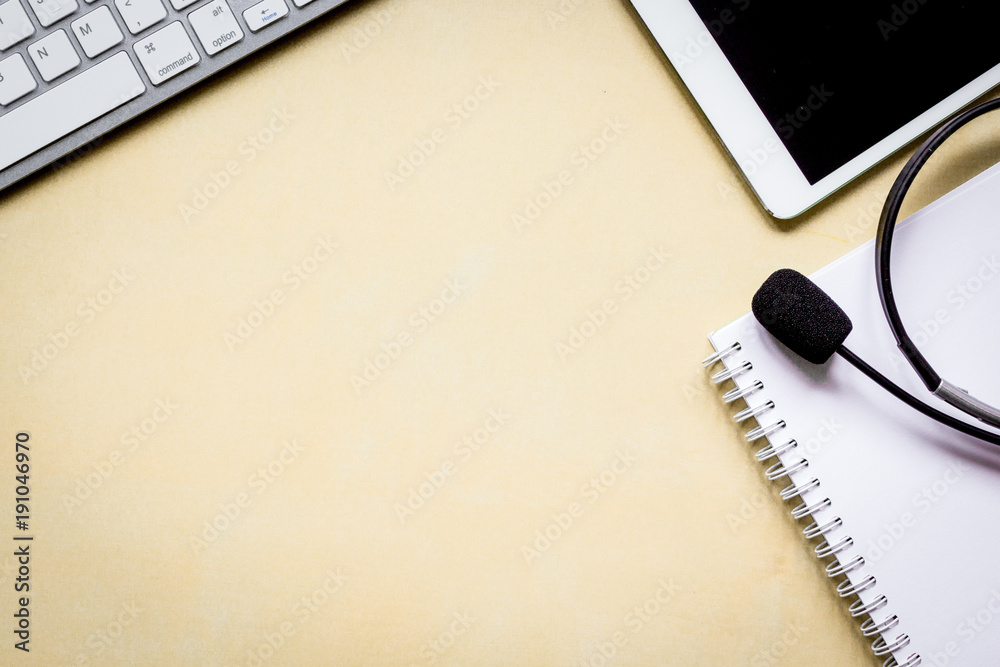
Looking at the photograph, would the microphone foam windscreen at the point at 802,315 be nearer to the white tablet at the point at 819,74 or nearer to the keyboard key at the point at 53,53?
the white tablet at the point at 819,74

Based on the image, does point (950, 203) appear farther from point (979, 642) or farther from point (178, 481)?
point (178, 481)

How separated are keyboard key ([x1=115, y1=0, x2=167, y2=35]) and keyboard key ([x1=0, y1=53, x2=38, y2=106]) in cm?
9

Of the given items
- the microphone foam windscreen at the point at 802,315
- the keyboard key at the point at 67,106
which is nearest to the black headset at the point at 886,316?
the microphone foam windscreen at the point at 802,315

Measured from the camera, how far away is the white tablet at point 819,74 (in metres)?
0.52

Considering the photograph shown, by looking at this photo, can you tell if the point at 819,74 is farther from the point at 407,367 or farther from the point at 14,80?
the point at 14,80

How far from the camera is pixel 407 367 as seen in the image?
57 cm

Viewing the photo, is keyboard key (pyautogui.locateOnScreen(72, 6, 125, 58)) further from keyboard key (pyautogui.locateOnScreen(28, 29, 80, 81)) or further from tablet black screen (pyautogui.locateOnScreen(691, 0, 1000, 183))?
tablet black screen (pyautogui.locateOnScreen(691, 0, 1000, 183))

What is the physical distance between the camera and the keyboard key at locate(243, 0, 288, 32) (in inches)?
21.2

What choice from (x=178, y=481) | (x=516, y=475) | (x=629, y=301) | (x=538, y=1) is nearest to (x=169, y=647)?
(x=178, y=481)

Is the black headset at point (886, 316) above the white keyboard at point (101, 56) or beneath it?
beneath

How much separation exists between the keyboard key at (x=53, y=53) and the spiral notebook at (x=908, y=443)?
58 centimetres

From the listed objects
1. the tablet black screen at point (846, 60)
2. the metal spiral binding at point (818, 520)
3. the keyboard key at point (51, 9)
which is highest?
the keyboard key at point (51, 9)

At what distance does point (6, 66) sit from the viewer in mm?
529

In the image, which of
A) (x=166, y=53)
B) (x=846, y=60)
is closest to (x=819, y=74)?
(x=846, y=60)
